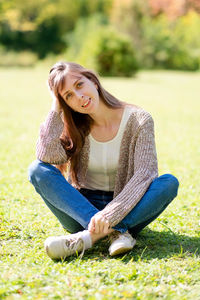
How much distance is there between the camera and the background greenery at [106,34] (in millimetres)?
21891

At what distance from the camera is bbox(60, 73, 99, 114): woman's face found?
3.05 meters

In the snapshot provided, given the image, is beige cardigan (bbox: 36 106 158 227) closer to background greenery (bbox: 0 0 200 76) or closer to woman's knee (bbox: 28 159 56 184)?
woman's knee (bbox: 28 159 56 184)

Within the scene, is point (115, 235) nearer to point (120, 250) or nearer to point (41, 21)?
point (120, 250)

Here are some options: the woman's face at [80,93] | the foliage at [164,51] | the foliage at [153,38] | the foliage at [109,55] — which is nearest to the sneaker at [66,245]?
the woman's face at [80,93]

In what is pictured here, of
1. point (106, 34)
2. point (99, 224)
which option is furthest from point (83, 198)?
point (106, 34)

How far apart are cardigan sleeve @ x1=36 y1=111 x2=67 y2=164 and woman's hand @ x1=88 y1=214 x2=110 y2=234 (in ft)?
1.75

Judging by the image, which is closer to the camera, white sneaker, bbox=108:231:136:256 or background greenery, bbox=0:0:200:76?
white sneaker, bbox=108:231:136:256

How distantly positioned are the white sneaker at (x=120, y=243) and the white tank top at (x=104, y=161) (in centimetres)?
49

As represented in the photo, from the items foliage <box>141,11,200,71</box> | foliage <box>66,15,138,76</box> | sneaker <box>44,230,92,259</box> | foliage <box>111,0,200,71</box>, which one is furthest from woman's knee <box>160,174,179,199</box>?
foliage <box>141,11,200,71</box>

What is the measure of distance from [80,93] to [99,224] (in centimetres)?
87

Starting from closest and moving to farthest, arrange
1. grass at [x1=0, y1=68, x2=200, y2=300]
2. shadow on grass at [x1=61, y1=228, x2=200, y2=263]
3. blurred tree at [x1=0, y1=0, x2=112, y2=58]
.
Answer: grass at [x1=0, y1=68, x2=200, y2=300] → shadow on grass at [x1=61, y1=228, x2=200, y2=263] → blurred tree at [x1=0, y1=0, x2=112, y2=58]

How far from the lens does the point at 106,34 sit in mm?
21891

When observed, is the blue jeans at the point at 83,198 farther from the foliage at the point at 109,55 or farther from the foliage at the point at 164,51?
the foliage at the point at 164,51

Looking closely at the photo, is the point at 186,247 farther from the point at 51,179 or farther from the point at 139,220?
the point at 51,179
